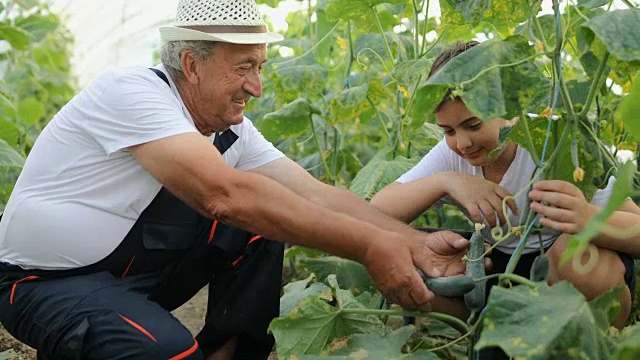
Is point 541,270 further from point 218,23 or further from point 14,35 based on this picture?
point 14,35

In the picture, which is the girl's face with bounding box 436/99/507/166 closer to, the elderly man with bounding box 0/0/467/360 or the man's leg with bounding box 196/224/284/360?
the elderly man with bounding box 0/0/467/360

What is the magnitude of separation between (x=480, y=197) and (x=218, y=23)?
2.44 feet

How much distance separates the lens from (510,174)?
7.99 ft

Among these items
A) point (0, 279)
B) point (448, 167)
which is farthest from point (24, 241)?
point (448, 167)

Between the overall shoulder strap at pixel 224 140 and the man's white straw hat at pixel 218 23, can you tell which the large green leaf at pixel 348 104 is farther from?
the man's white straw hat at pixel 218 23

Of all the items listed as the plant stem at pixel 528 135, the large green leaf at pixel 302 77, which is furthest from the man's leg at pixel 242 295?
the large green leaf at pixel 302 77

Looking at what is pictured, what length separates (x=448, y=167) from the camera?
2615mm

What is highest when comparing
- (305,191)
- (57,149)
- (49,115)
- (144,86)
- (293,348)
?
(144,86)

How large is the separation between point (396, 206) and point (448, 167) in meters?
0.21

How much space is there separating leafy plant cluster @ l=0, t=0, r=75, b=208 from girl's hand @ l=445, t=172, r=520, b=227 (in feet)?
4.50

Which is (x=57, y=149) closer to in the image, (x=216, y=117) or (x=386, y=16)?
(x=216, y=117)

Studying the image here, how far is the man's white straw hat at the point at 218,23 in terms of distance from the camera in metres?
2.41

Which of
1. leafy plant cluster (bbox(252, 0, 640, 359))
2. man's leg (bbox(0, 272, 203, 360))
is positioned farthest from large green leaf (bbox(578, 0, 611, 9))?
man's leg (bbox(0, 272, 203, 360))

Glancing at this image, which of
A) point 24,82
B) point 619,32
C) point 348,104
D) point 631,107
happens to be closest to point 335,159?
point 348,104
